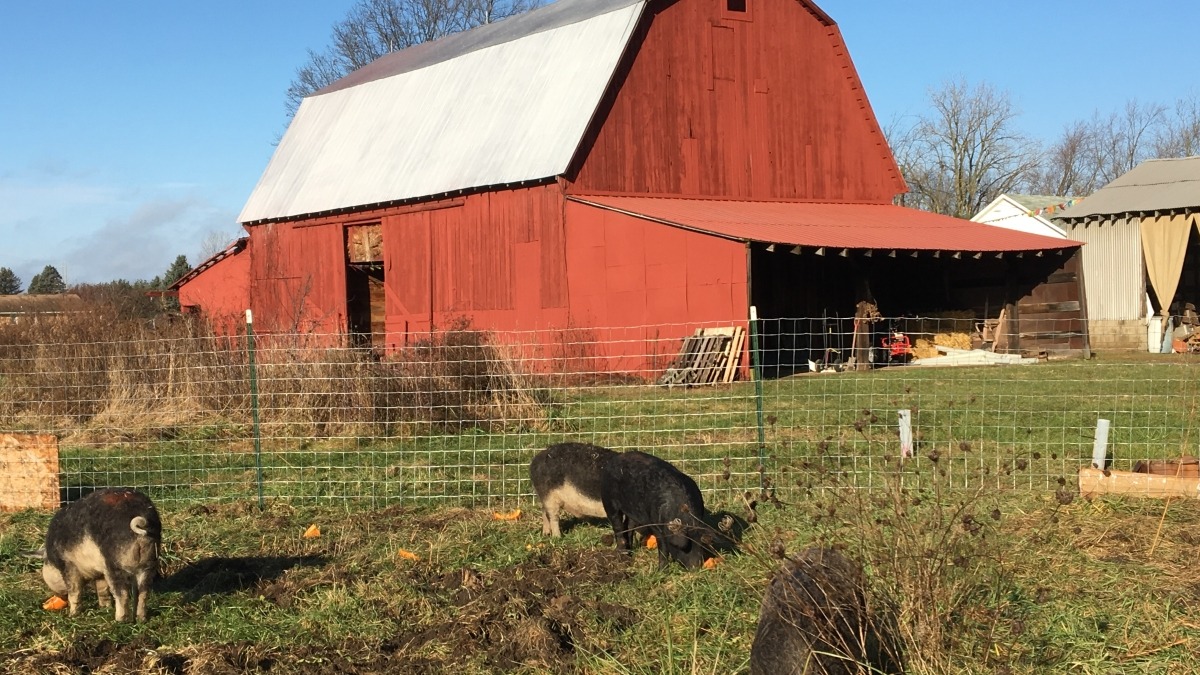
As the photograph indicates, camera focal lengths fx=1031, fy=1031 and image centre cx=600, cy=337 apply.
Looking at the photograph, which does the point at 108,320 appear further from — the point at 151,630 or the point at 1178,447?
the point at 1178,447

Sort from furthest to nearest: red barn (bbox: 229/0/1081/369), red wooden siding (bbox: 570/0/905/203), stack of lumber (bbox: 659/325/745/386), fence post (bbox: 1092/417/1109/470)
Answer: red wooden siding (bbox: 570/0/905/203), red barn (bbox: 229/0/1081/369), stack of lumber (bbox: 659/325/745/386), fence post (bbox: 1092/417/1109/470)

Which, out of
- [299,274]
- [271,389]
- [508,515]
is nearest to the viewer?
[508,515]

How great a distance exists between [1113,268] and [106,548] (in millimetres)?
26559

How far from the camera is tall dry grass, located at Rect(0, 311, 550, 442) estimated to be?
465 inches

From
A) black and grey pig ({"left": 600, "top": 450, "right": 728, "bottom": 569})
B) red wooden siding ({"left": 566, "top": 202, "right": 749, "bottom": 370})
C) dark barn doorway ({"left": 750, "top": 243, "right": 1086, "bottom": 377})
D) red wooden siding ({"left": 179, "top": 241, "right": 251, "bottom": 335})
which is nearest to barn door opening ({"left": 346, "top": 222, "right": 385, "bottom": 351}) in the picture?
red wooden siding ({"left": 179, "top": 241, "right": 251, "bottom": 335})

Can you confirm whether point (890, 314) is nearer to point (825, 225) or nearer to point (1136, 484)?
point (825, 225)

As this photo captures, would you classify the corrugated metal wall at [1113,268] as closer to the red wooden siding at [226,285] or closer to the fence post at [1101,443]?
the fence post at [1101,443]

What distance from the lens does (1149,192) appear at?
26.7 metres

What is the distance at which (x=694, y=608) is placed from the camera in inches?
216

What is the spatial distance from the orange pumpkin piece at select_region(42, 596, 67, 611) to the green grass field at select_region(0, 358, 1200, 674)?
0.11 m

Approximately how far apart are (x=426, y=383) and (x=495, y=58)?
15.7 meters

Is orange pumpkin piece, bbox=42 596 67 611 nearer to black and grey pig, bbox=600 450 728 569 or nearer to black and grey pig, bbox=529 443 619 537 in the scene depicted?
black and grey pig, bbox=529 443 619 537

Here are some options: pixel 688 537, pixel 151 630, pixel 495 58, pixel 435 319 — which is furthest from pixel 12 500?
pixel 495 58

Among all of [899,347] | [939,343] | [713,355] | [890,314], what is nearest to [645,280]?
[713,355]
